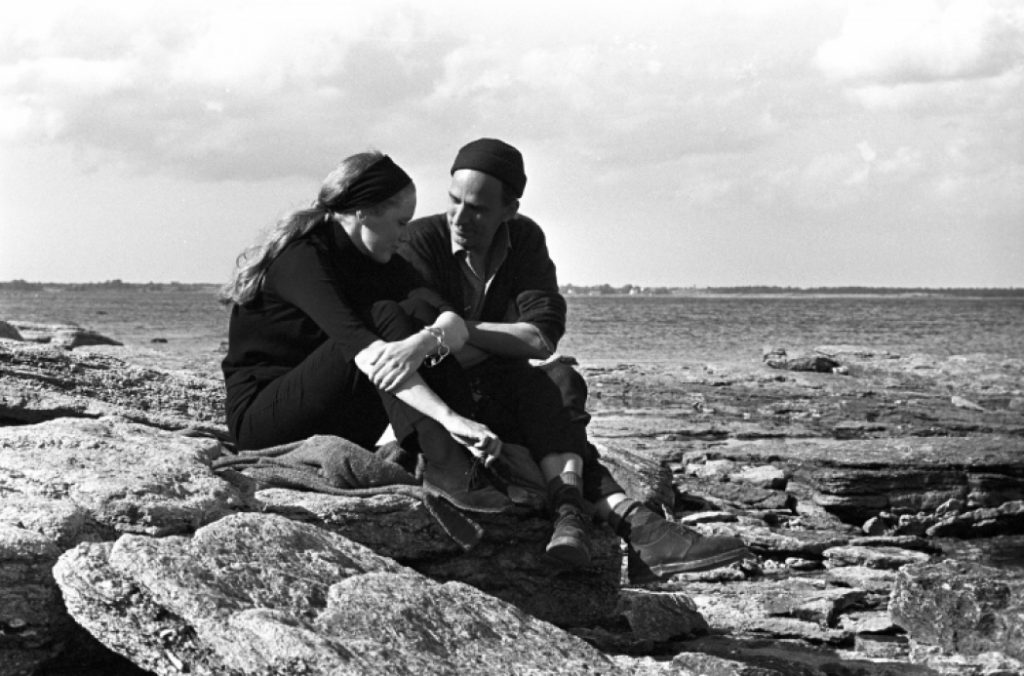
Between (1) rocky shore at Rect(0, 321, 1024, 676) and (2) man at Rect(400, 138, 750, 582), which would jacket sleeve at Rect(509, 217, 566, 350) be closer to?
(2) man at Rect(400, 138, 750, 582)

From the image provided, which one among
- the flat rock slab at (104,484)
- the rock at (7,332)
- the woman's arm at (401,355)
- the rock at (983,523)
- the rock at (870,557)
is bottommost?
the rock at (983,523)

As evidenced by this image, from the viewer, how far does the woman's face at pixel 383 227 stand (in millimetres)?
5461

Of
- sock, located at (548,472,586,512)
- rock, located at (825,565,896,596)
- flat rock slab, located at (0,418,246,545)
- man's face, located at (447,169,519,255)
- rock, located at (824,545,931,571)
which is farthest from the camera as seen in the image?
rock, located at (824,545,931,571)

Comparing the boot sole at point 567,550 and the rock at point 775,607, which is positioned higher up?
the boot sole at point 567,550

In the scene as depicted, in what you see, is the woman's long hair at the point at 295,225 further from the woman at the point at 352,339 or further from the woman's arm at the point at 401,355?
the woman's arm at the point at 401,355

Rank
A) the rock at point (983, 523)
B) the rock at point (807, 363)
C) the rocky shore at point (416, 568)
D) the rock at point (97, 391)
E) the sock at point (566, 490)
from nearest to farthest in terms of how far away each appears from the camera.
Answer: the rocky shore at point (416, 568) < the sock at point (566, 490) < the rock at point (97, 391) < the rock at point (983, 523) < the rock at point (807, 363)

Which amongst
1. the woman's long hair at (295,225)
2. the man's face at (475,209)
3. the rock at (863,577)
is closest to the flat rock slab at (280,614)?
the woman's long hair at (295,225)

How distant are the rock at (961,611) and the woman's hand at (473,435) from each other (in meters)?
2.40

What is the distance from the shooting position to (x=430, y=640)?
13.3 ft

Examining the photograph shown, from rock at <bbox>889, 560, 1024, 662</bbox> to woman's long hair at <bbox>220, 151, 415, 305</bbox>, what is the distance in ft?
10.2

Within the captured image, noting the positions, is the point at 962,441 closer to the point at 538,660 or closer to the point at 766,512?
the point at 766,512

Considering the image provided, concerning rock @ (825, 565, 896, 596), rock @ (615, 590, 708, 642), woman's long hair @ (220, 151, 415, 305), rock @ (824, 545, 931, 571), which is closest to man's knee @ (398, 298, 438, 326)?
woman's long hair @ (220, 151, 415, 305)

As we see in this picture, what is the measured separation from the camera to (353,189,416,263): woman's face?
17.9ft

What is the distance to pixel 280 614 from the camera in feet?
12.8
